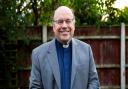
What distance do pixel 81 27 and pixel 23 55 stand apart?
4.10ft

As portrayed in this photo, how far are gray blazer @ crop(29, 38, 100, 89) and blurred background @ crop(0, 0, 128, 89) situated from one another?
347cm

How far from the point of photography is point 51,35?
8102 mm

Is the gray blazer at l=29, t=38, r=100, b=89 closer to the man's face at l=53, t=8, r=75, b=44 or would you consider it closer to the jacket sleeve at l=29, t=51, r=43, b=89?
the jacket sleeve at l=29, t=51, r=43, b=89

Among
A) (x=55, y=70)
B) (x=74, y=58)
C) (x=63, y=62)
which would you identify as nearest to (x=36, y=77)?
(x=55, y=70)

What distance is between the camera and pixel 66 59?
394cm

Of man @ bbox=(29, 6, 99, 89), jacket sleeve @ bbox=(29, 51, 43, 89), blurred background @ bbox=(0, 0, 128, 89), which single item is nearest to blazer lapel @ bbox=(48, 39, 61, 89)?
man @ bbox=(29, 6, 99, 89)

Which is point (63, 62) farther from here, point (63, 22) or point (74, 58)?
point (63, 22)

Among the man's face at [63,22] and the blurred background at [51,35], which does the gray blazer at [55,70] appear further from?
the blurred background at [51,35]

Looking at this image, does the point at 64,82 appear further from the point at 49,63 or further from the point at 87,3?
the point at 87,3

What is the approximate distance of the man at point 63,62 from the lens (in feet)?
12.5

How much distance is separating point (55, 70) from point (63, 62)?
0.40 feet

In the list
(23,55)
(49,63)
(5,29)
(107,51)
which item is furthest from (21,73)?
(49,63)

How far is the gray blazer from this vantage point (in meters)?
3.87

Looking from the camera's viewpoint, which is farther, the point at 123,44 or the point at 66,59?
the point at 123,44
